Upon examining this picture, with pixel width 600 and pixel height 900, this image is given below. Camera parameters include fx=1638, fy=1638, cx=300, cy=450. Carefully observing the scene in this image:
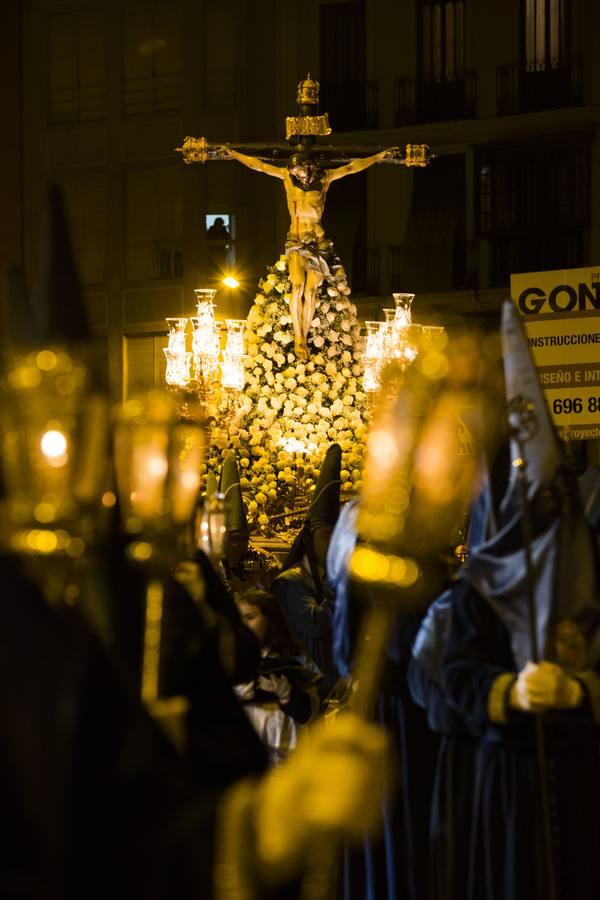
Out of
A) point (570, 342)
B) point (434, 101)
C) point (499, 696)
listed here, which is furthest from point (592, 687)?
point (434, 101)

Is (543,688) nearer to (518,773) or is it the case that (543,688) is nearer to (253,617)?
(518,773)

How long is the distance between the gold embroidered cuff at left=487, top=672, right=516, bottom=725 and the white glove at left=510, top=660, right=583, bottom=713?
171mm

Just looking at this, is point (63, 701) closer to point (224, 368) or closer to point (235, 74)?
point (224, 368)

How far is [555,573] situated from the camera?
16.9 feet

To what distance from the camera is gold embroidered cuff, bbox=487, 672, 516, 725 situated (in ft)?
17.3

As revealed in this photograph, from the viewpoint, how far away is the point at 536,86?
27562 mm

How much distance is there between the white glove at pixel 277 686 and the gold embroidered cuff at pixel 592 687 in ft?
11.0

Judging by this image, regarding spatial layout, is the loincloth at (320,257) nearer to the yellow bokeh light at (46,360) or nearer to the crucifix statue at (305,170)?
the crucifix statue at (305,170)

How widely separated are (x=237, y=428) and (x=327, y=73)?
15.0m

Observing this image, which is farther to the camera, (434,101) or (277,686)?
(434,101)

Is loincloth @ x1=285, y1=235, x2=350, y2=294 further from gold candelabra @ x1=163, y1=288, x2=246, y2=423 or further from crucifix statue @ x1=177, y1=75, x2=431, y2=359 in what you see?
gold candelabra @ x1=163, y1=288, x2=246, y2=423

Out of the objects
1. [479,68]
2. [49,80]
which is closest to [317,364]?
[479,68]

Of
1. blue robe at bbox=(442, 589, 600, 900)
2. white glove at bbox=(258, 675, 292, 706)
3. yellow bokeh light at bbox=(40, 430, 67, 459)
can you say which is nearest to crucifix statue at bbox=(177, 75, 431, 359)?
white glove at bbox=(258, 675, 292, 706)

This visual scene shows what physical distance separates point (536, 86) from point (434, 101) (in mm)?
1787
